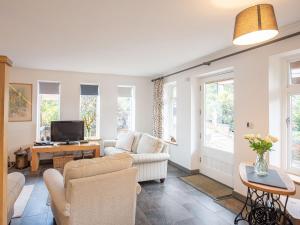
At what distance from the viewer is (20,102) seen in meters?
4.86

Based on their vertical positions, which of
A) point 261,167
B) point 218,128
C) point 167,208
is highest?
point 218,128

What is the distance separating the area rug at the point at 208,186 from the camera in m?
3.27

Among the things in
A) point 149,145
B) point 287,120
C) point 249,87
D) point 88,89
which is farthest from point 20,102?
point 287,120

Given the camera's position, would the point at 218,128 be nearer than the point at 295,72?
No

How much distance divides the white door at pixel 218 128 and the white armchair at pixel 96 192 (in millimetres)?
2151

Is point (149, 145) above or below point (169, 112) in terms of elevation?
below

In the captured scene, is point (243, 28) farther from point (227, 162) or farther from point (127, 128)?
point (127, 128)

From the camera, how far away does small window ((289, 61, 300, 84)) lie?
8.52 feet

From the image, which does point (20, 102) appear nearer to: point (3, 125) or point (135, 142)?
point (135, 142)

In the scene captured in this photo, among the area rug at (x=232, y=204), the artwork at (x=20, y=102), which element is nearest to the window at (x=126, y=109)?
the artwork at (x=20, y=102)

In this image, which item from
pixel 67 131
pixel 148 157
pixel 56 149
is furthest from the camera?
pixel 67 131

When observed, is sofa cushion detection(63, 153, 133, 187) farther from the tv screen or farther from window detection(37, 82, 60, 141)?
window detection(37, 82, 60, 141)

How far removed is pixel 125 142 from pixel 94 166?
2.84 meters

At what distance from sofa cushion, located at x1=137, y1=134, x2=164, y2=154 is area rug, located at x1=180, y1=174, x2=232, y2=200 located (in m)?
0.86
